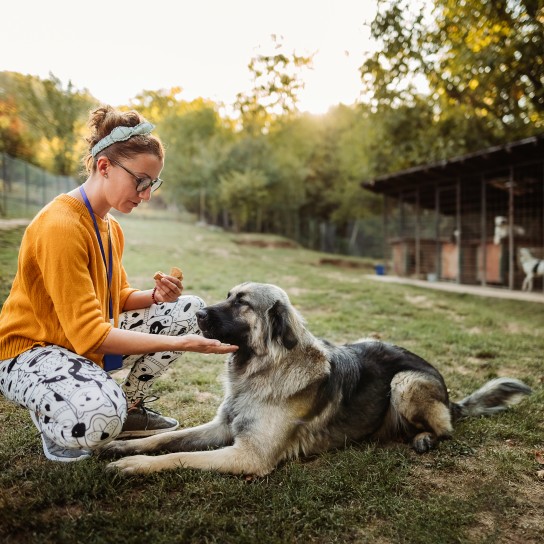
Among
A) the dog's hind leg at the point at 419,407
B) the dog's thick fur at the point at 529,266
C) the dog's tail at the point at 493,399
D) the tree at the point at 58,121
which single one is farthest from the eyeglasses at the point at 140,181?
the tree at the point at 58,121

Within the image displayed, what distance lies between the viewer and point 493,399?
3406 millimetres

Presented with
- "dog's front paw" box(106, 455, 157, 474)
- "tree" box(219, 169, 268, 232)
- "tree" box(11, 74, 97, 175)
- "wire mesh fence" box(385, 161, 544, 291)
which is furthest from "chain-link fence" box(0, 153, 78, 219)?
"wire mesh fence" box(385, 161, 544, 291)

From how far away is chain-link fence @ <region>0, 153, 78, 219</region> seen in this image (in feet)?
33.4

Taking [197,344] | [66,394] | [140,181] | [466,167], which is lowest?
[66,394]

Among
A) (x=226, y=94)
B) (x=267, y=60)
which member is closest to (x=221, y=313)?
(x=267, y=60)

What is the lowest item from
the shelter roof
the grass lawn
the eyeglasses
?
the grass lawn

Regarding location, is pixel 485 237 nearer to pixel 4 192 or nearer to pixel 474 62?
pixel 474 62

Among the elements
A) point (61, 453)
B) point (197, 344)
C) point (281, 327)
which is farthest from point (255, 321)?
point (61, 453)

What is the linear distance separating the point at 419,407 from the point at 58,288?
2.30 metres

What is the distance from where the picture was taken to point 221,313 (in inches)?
110

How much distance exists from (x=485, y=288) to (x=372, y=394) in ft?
35.0

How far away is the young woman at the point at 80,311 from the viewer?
2.08 meters

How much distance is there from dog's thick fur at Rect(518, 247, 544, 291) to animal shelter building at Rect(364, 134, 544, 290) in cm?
2

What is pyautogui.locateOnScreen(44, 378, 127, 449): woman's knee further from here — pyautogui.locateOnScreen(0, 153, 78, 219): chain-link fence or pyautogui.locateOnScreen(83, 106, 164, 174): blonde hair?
pyautogui.locateOnScreen(0, 153, 78, 219): chain-link fence
